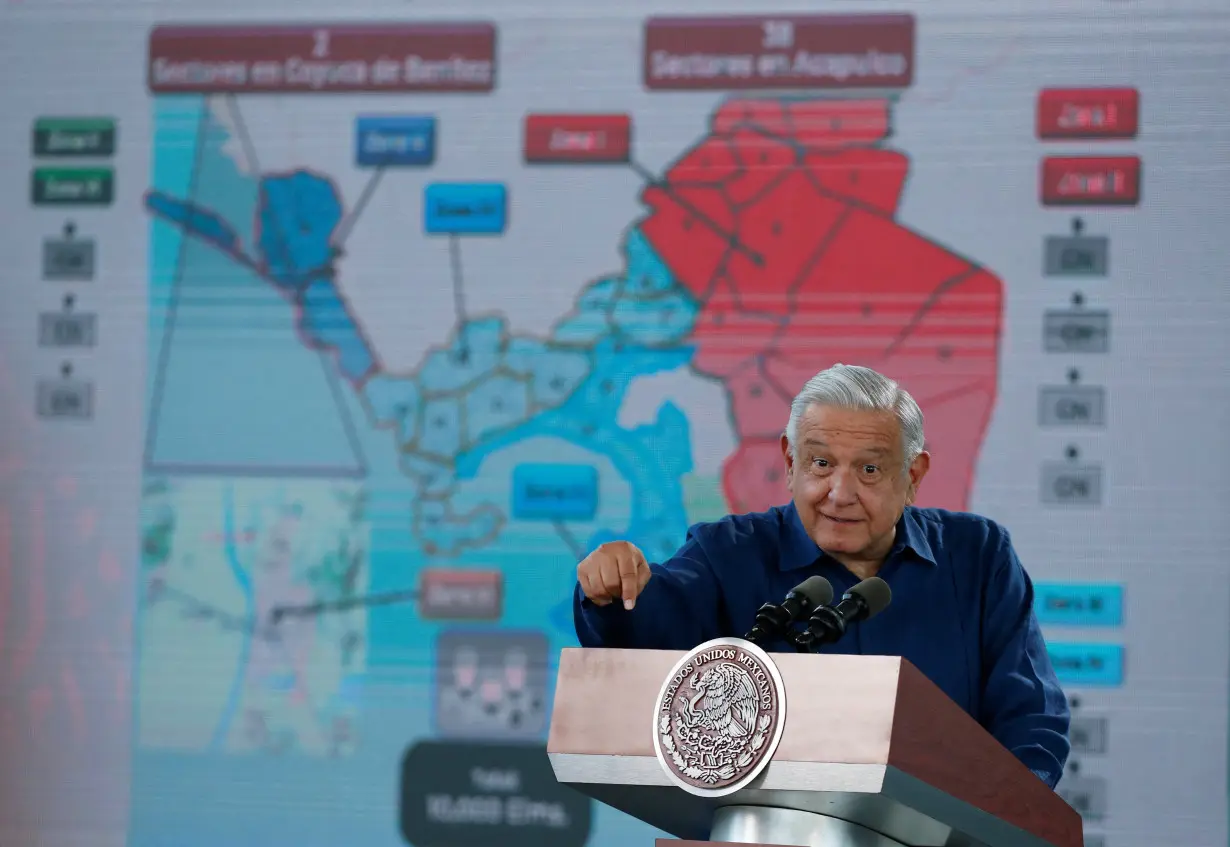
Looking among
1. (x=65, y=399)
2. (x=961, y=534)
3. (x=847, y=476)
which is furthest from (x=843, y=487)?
(x=65, y=399)

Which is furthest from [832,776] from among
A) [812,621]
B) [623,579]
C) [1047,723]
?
[1047,723]

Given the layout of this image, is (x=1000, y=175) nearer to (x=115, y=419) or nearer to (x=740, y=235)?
(x=740, y=235)

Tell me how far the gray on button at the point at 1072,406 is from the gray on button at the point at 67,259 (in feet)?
7.05

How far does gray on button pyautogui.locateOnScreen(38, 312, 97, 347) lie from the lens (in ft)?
11.0

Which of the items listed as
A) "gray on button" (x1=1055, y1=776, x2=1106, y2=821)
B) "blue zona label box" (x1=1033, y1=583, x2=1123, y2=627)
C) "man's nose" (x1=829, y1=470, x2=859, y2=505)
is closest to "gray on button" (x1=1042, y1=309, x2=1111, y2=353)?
"blue zona label box" (x1=1033, y1=583, x2=1123, y2=627)

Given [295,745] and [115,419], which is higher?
[115,419]

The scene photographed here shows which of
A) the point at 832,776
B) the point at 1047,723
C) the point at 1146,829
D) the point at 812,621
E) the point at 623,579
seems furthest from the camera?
the point at 1146,829

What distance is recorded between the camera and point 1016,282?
311 cm

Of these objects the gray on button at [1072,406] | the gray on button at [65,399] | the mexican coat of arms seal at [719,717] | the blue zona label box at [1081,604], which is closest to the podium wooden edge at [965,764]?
the mexican coat of arms seal at [719,717]

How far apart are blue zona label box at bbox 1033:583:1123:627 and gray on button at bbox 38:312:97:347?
2.17 meters

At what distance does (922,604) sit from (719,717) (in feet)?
2.26

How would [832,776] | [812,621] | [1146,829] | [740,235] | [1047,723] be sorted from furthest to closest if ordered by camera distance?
[740,235] < [1146,829] < [1047,723] < [812,621] < [832,776]

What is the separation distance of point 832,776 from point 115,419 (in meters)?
2.53

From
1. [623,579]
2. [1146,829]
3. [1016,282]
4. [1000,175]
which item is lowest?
[1146,829]
